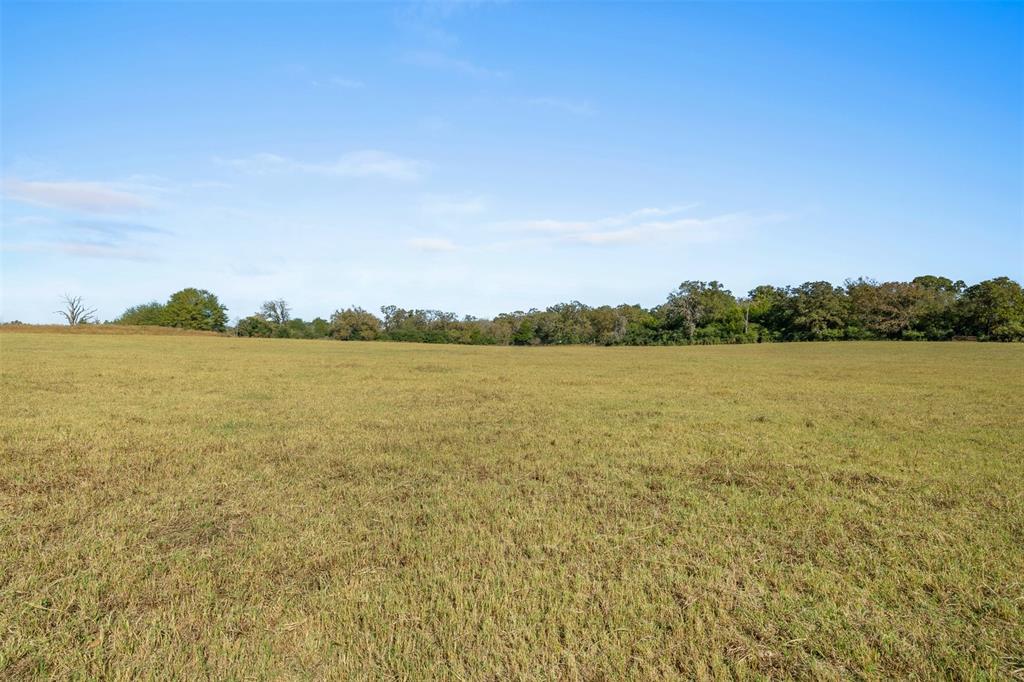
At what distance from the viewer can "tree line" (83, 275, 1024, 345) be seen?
277 feet

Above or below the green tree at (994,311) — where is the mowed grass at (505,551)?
below

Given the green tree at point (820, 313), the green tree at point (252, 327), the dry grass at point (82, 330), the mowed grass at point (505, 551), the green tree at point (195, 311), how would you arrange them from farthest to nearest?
the green tree at point (195, 311)
the green tree at point (252, 327)
the green tree at point (820, 313)
the dry grass at point (82, 330)
the mowed grass at point (505, 551)

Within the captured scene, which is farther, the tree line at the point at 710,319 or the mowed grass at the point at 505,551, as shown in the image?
the tree line at the point at 710,319

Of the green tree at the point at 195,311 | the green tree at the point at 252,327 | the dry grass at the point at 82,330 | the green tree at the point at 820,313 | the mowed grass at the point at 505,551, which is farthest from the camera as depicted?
the green tree at the point at 195,311

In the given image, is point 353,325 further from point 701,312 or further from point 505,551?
point 505,551

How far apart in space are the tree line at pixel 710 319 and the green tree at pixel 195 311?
0.74 feet

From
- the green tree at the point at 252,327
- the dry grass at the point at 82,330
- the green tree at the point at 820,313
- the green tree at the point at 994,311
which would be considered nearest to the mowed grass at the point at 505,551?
the dry grass at the point at 82,330

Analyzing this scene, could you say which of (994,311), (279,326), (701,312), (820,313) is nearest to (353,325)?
(279,326)

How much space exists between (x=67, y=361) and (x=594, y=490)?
30.8m

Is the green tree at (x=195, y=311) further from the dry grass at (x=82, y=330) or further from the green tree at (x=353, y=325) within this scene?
the dry grass at (x=82, y=330)

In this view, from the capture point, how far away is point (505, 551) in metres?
5.25

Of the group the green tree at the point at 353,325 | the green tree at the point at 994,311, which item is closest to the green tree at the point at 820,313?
the green tree at the point at 994,311

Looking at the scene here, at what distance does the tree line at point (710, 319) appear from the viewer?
8444 centimetres

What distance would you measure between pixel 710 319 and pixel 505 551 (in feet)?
399
